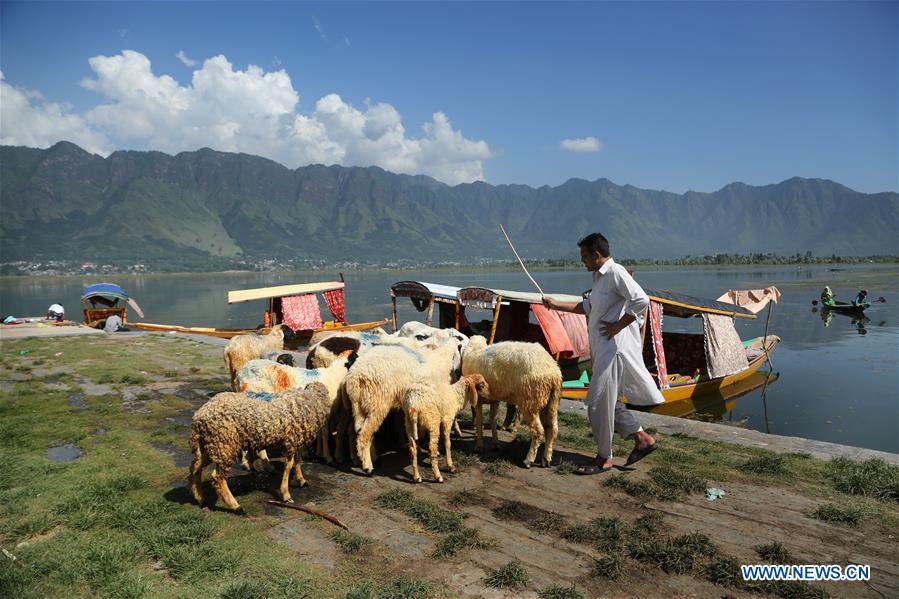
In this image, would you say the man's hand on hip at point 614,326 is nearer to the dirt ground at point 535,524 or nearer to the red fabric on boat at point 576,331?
the dirt ground at point 535,524

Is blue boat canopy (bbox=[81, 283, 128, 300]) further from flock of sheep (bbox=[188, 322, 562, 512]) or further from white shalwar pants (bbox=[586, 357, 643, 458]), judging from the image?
white shalwar pants (bbox=[586, 357, 643, 458])

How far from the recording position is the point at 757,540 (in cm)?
453

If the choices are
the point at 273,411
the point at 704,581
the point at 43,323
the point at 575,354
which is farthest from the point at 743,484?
the point at 43,323

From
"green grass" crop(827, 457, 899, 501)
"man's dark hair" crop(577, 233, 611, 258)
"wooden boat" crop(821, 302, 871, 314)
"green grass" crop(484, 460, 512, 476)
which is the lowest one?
"wooden boat" crop(821, 302, 871, 314)

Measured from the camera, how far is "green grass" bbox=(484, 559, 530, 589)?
12.6 ft

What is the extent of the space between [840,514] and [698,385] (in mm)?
11459

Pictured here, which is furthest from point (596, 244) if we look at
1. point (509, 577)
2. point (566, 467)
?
point (509, 577)

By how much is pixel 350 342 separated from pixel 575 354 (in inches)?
340

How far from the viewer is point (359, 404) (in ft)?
21.1

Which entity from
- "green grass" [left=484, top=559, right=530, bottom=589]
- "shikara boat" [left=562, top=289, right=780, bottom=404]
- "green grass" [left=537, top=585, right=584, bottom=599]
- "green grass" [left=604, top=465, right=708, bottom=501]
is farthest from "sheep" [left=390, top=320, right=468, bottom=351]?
"green grass" [left=537, top=585, right=584, bottom=599]

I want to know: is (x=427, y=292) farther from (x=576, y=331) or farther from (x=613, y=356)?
(x=613, y=356)

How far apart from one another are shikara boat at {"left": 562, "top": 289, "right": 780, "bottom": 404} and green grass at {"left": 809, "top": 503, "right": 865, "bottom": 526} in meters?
7.91

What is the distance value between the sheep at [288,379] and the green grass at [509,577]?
338cm

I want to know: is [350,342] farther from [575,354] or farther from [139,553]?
[575,354]
